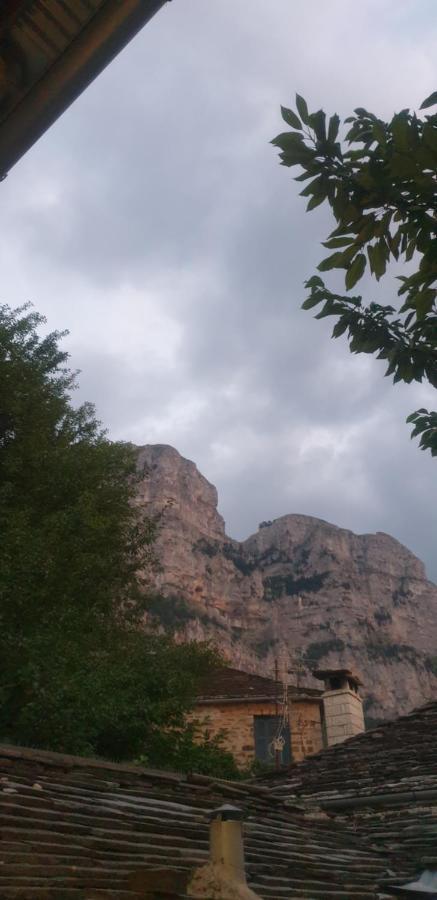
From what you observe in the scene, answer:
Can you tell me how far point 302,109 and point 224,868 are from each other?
3.97 m

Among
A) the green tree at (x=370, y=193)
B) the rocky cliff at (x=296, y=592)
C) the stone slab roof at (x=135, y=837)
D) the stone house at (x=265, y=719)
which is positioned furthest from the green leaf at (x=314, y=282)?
the rocky cliff at (x=296, y=592)

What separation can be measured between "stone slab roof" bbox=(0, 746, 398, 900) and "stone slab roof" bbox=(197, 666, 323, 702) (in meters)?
14.7

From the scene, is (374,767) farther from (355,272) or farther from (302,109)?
(302,109)

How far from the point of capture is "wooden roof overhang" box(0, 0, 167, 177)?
162 cm

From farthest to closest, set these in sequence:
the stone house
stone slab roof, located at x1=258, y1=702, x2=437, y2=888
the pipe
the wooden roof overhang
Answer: the stone house → the pipe → stone slab roof, located at x1=258, y1=702, x2=437, y2=888 → the wooden roof overhang

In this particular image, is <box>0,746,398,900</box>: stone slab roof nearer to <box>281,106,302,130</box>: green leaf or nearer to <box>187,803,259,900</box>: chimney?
<box>187,803,259,900</box>: chimney

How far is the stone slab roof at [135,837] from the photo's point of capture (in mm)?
4012

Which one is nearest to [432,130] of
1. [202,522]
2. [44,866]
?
[44,866]

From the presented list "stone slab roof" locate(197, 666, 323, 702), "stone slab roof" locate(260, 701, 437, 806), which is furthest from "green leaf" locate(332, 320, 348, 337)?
"stone slab roof" locate(197, 666, 323, 702)

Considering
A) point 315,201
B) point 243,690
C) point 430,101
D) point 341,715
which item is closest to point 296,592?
point 243,690

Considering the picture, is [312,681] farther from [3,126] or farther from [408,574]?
[3,126]

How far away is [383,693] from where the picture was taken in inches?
3241

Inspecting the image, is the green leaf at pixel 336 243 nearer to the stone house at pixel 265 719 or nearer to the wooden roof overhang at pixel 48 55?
the wooden roof overhang at pixel 48 55

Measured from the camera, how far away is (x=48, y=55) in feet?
5.35
